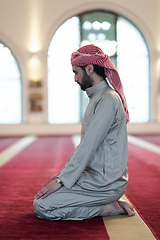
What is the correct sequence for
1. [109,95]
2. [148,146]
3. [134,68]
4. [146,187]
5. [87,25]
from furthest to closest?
[134,68]
[87,25]
[148,146]
[146,187]
[109,95]

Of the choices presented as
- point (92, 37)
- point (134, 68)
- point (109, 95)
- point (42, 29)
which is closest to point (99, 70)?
point (109, 95)

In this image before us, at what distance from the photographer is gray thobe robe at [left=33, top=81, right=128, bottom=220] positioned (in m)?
2.16

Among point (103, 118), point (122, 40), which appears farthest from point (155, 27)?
point (103, 118)

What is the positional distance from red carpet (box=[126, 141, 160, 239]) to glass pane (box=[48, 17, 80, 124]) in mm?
5782

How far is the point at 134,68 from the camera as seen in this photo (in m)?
11.2

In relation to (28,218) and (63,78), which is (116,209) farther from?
A: (63,78)

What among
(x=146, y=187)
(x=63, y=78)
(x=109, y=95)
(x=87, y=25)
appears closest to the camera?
(x=109, y=95)

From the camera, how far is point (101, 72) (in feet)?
7.73

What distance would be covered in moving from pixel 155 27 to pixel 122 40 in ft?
3.92

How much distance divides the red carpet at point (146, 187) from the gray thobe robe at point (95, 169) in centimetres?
32

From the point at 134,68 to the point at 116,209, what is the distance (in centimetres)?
933

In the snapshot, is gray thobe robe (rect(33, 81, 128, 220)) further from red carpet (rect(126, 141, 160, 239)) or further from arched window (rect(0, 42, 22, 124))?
arched window (rect(0, 42, 22, 124))

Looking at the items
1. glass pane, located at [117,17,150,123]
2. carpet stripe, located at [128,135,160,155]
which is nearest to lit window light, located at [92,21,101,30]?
glass pane, located at [117,17,150,123]

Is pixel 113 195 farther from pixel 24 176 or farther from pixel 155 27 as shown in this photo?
pixel 155 27
